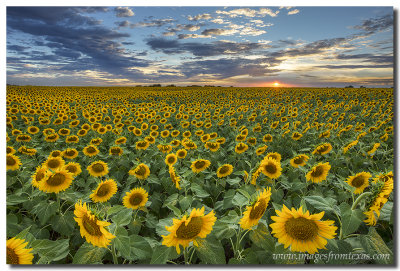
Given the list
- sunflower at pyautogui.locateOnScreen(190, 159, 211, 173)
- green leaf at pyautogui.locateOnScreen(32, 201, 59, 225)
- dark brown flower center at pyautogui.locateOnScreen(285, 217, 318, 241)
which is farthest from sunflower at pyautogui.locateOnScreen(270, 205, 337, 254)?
green leaf at pyautogui.locateOnScreen(32, 201, 59, 225)

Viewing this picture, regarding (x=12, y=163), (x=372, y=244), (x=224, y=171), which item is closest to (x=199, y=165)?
(x=224, y=171)

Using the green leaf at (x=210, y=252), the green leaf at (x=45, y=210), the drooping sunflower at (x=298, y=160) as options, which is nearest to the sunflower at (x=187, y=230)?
the green leaf at (x=210, y=252)

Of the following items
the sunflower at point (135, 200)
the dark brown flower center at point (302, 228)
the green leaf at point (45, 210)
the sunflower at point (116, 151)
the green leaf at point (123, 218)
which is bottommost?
the green leaf at point (45, 210)

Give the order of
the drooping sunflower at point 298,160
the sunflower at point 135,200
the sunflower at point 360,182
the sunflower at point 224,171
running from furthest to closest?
the drooping sunflower at point 298,160, the sunflower at point 224,171, the sunflower at point 135,200, the sunflower at point 360,182

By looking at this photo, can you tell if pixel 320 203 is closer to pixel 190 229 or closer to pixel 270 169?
pixel 270 169

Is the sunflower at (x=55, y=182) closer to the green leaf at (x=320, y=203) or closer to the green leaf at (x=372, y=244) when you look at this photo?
the green leaf at (x=320, y=203)
